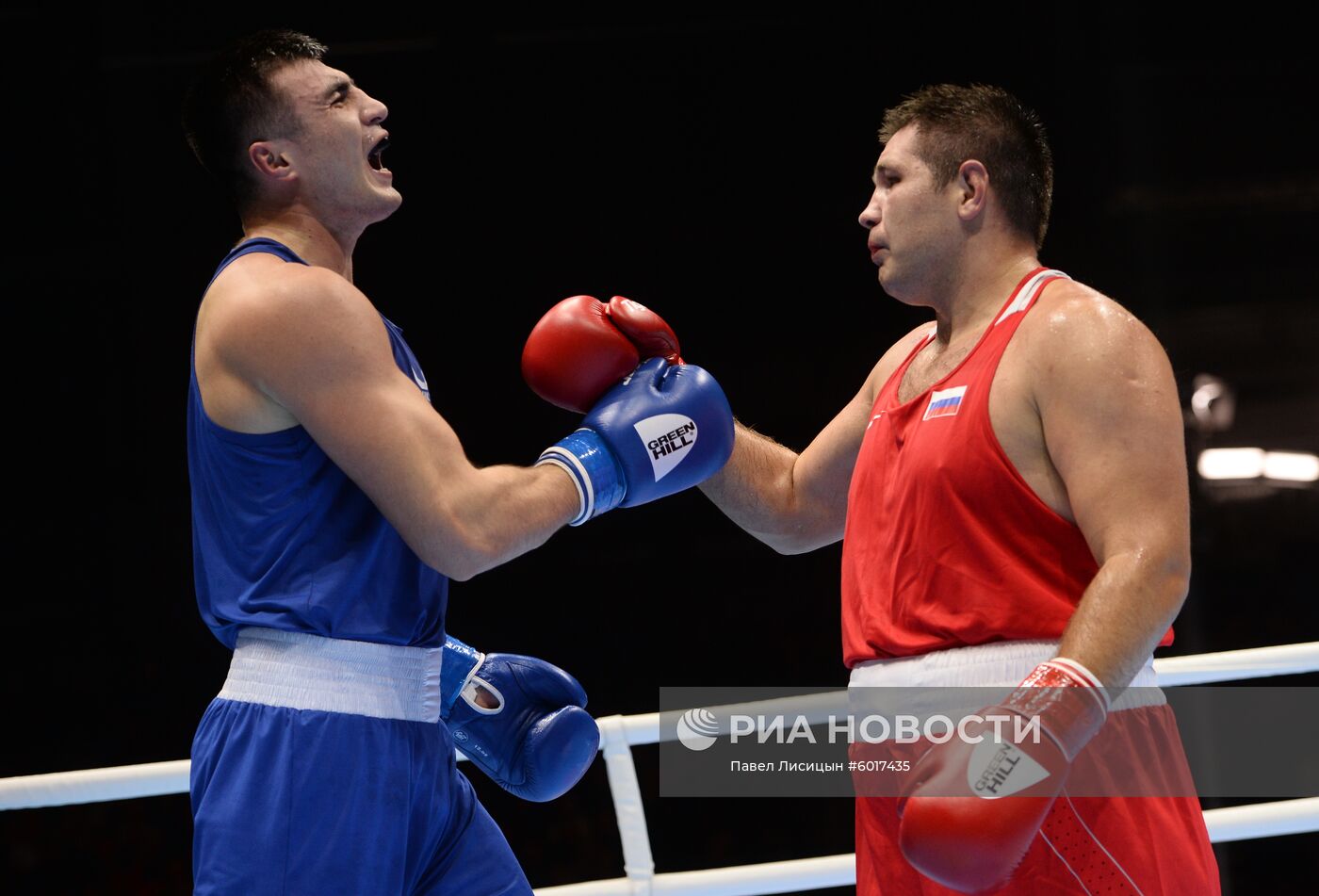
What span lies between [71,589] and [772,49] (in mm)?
4895

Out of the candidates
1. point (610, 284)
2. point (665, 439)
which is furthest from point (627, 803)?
point (610, 284)

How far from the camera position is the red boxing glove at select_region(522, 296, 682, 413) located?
90.0 inches

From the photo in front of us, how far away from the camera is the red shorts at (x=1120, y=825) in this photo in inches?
75.4

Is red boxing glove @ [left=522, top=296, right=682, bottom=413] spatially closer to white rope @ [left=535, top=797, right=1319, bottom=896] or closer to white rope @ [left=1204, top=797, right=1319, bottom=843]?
white rope @ [left=535, top=797, right=1319, bottom=896]

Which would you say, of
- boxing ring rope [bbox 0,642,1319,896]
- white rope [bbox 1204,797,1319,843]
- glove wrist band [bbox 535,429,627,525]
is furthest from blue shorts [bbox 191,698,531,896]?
white rope [bbox 1204,797,1319,843]

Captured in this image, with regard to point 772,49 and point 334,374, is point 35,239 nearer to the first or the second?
point 772,49

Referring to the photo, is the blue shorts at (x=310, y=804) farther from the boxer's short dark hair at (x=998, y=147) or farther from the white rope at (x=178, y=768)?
the boxer's short dark hair at (x=998, y=147)

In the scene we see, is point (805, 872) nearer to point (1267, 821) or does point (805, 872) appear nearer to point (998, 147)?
point (1267, 821)

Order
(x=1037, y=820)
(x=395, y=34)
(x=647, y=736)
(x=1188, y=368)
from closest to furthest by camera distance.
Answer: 1. (x=1037, y=820)
2. (x=647, y=736)
3. (x=395, y=34)
4. (x=1188, y=368)

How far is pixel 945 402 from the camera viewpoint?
2.20 m

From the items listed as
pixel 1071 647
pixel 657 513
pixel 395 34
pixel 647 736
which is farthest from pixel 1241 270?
pixel 1071 647

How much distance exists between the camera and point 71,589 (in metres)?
7.19

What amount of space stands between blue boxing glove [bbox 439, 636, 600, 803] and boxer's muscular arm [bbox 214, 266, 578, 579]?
41 cm

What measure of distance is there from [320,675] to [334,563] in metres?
0.16
